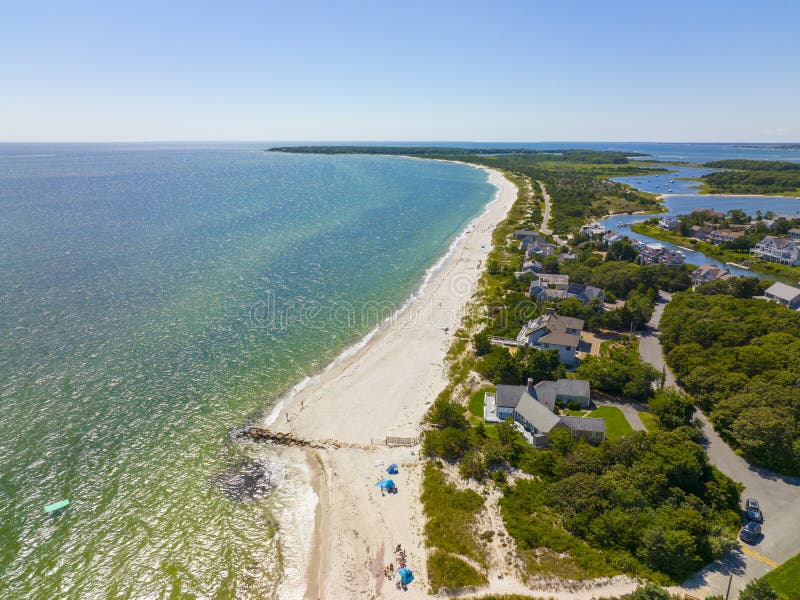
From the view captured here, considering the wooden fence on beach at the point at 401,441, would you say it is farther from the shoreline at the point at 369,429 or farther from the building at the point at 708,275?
the building at the point at 708,275

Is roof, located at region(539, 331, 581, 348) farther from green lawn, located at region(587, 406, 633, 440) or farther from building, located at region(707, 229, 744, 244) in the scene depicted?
building, located at region(707, 229, 744, 244)

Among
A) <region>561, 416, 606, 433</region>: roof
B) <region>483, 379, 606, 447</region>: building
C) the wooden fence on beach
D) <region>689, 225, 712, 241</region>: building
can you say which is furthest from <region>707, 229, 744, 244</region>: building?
the wooden fence on beach

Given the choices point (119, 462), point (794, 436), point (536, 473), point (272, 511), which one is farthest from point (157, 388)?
point (794, 436)

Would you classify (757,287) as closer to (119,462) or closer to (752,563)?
(752,563)

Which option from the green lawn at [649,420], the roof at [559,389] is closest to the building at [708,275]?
the green lawn at [649,420]

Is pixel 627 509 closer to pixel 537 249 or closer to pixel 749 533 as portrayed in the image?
pixel 749 533
